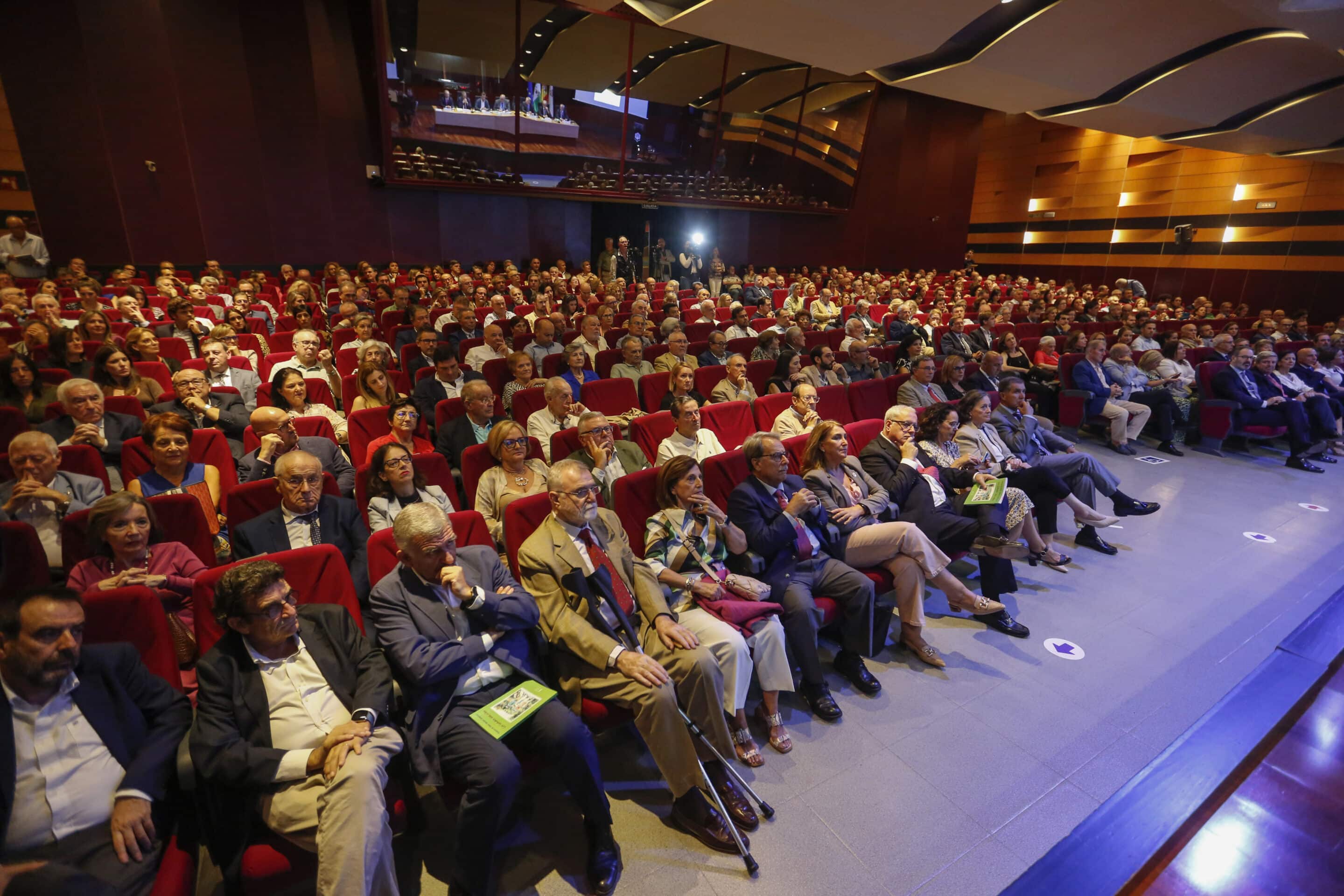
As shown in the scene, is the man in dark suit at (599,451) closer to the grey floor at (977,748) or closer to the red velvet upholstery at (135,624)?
the grey floor at (977,748)

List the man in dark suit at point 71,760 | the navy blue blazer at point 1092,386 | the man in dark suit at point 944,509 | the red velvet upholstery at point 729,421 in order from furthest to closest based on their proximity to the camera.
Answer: the navy blue blazer at point 1092,386
the red velvet upholstery at point 729,421
the man in dark suit at point 944,509
the man in dark suit at point 71,760

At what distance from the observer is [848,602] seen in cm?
231

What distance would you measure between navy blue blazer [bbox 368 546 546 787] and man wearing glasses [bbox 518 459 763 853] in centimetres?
11

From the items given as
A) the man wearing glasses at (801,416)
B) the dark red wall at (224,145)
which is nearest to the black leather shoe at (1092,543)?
the man wearing glasses at (801,416)

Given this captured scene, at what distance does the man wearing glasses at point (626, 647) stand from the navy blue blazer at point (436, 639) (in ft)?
0.37

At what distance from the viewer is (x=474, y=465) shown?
2779 mm

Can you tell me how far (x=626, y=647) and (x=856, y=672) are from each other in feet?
3.38

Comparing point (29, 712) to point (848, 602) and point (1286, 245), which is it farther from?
point (1286, 245)

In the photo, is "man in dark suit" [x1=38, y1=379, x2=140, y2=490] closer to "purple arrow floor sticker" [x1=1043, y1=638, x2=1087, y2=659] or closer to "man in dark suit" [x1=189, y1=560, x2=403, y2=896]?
"man in dark suit" [x1=189, y1=560, x2=403, y2=896]

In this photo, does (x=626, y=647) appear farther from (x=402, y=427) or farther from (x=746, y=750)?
(x=402, y=427)

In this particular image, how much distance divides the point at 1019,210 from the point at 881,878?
712 inches

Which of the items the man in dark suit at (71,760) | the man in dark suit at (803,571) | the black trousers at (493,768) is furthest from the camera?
the man in dark suit at (803,571)

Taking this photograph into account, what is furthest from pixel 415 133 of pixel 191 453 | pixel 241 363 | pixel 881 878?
pixel 881 878

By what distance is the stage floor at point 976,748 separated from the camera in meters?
1.65
